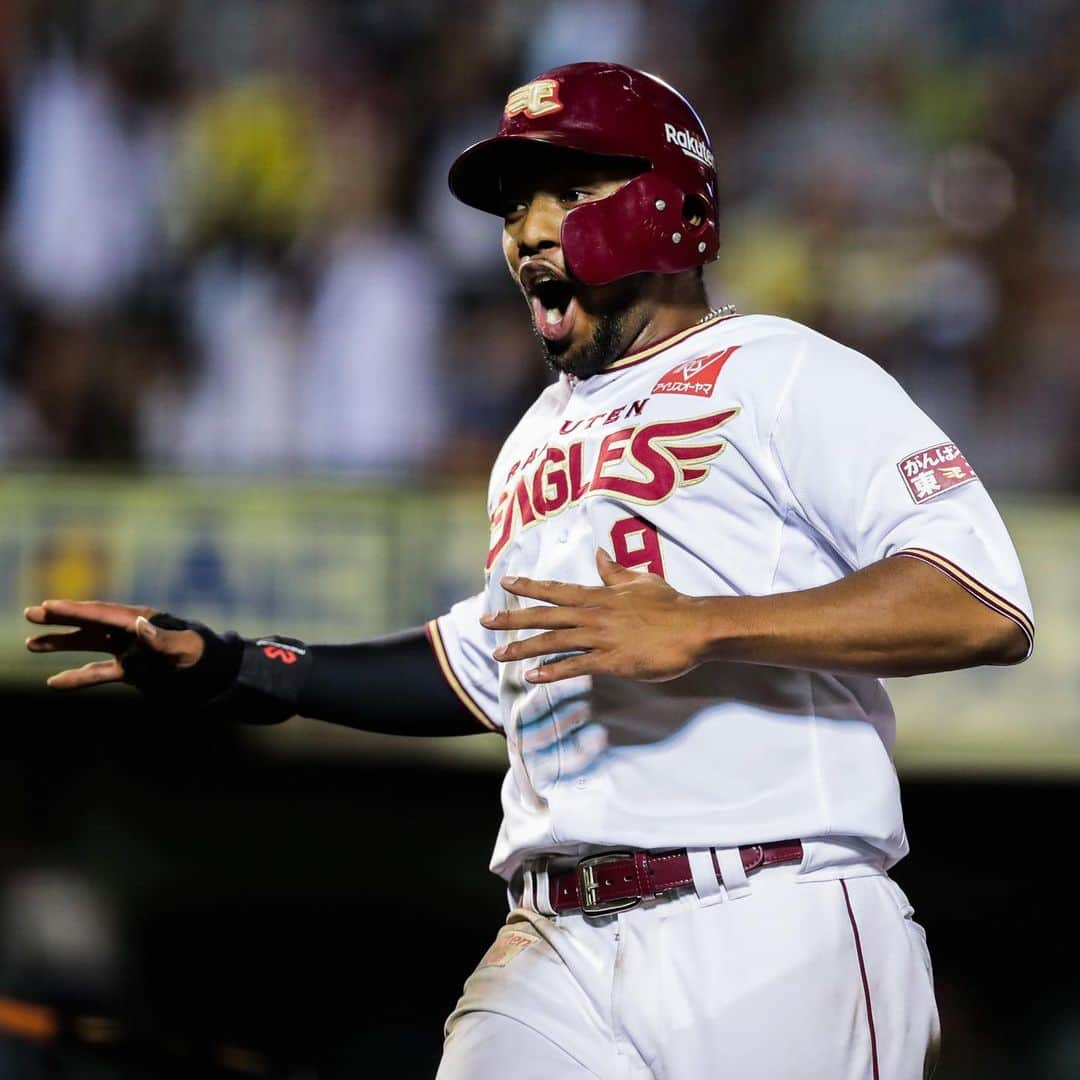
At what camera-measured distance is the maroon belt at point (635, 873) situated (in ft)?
7.72

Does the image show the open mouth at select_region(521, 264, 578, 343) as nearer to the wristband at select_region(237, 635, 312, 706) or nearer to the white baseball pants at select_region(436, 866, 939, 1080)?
the wristband at select_region(237, 635, 312, 706)

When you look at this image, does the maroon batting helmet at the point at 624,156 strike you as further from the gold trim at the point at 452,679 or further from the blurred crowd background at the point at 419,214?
the blurred crowd background at the point at 419,214

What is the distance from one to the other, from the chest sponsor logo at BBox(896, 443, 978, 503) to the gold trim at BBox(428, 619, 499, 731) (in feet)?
3.19

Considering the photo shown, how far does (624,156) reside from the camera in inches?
105

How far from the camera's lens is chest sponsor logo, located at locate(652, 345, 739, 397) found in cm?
250

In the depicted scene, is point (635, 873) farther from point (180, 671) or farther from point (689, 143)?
point (689, 143)

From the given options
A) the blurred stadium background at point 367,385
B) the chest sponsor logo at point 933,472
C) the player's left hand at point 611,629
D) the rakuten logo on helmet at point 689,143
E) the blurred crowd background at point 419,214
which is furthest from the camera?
Answer: the blurred crowd background at point 419,214

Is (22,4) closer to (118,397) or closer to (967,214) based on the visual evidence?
(118,397)

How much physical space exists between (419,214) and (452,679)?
4776mm

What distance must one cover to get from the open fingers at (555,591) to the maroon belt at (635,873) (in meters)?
0.40

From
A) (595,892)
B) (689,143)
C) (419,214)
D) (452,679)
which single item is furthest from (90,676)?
(419,214)

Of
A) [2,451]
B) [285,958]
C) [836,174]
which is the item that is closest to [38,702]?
[2,451]

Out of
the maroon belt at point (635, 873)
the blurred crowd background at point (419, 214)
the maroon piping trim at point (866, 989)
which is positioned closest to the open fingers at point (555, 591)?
the maroon belt at point (635, 873)

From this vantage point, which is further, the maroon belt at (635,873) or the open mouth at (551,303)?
the open mouth at (551,303)
